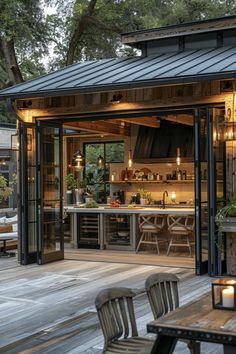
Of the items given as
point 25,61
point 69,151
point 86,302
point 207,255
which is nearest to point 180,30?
point 207,255

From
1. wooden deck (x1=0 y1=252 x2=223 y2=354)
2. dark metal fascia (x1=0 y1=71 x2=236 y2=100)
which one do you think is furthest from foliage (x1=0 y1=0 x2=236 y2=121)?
wooden deck (x1=0 y1=252 x2=223 y2=354)

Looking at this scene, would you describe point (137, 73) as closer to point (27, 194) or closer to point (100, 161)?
point (27, 194)

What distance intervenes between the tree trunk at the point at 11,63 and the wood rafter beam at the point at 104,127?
360 centimetres

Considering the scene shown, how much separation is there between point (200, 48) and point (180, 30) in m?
0.51

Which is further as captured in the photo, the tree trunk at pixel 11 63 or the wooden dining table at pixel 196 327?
the tree trunk at pixel 11 63

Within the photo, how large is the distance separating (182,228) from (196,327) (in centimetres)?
803

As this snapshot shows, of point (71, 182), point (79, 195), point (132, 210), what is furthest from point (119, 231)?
point (71, 182)

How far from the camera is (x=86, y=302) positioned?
723 centimetres

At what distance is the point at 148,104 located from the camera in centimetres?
968

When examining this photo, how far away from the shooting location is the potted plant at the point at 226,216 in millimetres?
8570

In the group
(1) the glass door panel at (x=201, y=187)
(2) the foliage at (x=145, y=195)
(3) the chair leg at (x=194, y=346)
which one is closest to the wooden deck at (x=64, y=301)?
(1) the glass door panel at (x=201, y=187)

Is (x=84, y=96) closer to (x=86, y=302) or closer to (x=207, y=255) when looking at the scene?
(x=207, y=255)

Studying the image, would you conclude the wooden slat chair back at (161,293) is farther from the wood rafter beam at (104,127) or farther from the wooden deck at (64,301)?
the wood rafter beam at (104,127)

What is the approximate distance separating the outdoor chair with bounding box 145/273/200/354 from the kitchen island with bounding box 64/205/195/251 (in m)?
7.12
